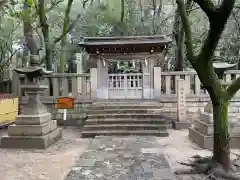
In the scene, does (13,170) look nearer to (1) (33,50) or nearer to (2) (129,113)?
(2) (129,113)

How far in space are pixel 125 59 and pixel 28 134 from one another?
7293 mm

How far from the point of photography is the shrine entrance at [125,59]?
13664 mm

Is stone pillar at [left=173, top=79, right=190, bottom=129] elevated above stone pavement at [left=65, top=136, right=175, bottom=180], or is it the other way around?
stone pillar at [left=173, top=79, right=190, bottom=129]

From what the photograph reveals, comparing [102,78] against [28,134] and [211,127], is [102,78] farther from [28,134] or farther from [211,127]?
[211,127]

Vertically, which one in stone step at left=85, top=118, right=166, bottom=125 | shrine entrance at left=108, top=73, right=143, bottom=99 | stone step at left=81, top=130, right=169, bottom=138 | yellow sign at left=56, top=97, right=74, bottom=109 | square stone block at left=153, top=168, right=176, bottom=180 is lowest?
square stone block at left=153, top=168, right=176, bottom=180

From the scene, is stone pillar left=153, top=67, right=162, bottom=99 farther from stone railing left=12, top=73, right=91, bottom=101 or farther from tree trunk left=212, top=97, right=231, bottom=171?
tree trunk left=212, top=97, right=231, bottom=171

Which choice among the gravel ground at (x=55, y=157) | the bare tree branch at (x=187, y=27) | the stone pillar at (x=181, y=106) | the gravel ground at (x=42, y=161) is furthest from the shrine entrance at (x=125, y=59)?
the bare tree branch at (x=187, y=27)

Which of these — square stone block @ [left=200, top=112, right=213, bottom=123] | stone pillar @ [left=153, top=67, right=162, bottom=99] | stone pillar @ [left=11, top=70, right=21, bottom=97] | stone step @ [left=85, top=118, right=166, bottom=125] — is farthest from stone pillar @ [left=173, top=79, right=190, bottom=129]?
stone pillar @ [left=11, top=70, right=21, bottom=97]

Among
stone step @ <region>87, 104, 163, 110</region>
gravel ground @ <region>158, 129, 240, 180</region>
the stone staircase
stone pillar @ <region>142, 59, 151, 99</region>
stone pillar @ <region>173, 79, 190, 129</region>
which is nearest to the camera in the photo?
gravel ground @ <region>158, 129, 240, 180</region>

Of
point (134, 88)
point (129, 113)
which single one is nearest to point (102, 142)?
point (129, 113)

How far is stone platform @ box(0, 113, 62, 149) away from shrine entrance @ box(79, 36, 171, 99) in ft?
18.3

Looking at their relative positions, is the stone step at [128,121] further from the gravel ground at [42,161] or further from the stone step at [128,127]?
the gravel ground at [42,161]

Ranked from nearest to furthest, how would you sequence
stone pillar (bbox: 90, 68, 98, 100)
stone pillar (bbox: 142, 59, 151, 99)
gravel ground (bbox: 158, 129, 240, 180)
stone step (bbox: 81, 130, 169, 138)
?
gravel ground (bbox: 158, 129, 240, 180) < stone step (bbox: 81, 130, 169, 138) < stone pillar (bbox: 90, 68, 98, 100) < stone pillar (bbox: 142, 59, 151, 99)

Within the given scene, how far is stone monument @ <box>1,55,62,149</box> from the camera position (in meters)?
8.41
